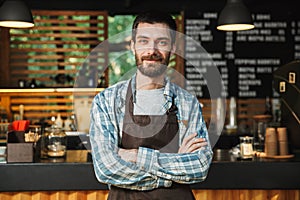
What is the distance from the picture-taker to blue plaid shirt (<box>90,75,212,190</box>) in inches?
93.5

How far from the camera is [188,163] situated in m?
2.42

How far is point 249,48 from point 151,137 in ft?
14.9

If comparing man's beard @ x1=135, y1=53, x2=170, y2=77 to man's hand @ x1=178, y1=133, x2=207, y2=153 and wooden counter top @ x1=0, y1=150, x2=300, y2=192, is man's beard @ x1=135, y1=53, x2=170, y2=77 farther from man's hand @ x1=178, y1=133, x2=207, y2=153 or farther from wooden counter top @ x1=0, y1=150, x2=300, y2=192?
wooden counter top @ x1=0, y1=150, x2=300, y2=192

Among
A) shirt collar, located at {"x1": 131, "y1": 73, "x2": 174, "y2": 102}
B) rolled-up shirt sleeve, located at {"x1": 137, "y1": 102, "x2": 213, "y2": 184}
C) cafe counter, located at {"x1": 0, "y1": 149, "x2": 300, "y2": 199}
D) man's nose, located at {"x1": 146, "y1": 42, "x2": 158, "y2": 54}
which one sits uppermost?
man's nose, located at {"x1": 146, "y1": 42, "x2": 158, "y2": 54}

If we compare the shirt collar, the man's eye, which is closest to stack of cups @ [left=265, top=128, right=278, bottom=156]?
the shirt collar

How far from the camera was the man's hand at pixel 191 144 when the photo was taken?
2.43 m

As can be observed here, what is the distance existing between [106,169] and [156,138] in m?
0.26

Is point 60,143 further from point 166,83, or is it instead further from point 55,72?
point 55,72

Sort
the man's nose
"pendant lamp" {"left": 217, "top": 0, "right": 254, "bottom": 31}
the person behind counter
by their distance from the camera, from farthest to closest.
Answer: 1. "pendant lamp" {"left": 217, "top": 0, "right": 254, "bottom": 31}
2. the person behind counter
3. the man's nose

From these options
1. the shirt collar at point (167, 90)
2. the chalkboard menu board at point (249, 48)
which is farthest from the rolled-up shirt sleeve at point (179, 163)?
the chalkboard menu board at point (249, 48)

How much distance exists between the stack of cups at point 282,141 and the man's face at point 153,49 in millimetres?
1795

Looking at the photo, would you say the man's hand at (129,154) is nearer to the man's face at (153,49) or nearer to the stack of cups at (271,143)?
the man's face at (153,49)

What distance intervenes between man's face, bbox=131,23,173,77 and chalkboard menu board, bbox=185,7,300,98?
448cm

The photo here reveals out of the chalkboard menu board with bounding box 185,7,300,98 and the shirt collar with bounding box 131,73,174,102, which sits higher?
the chalkboard menu board with bounding box 185,7,300,98
